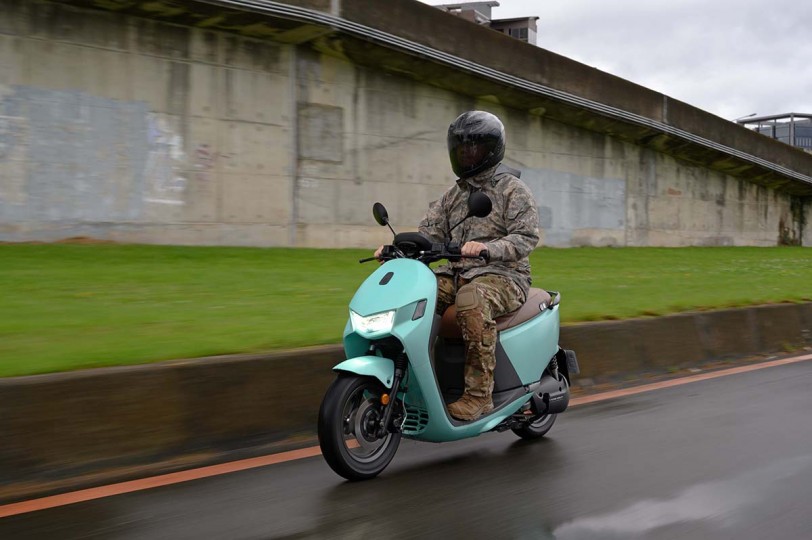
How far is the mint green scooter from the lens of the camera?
14.3 feet

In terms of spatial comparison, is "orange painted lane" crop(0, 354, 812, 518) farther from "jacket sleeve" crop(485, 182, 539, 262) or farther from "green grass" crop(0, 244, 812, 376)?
"jacket sleeve" crop(485, 182, 539, 262)

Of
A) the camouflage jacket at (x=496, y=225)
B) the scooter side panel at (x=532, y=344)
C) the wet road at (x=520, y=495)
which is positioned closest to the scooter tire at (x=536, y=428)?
the wet road at (x=520, y=495)

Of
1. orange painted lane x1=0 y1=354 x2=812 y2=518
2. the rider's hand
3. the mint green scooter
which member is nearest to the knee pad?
the mint green scooter

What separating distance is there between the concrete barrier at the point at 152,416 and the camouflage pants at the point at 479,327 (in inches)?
49.3

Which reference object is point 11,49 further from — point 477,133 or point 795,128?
point 795,128

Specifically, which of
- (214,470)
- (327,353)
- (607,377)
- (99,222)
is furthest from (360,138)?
Answer: (214,470)

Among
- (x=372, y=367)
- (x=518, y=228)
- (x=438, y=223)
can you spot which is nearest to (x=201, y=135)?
(x=438, y=223)

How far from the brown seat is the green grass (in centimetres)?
155

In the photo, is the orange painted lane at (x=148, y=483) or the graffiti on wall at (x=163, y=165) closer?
the orange painted lane at (x=148, y=483)

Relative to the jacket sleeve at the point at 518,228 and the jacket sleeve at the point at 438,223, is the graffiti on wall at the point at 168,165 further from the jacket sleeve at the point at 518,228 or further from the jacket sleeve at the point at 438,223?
the jacket sleeve at the point at 518,228

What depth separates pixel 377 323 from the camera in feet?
14.5

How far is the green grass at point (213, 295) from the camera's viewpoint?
5.95m

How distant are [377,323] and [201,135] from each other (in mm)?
10657

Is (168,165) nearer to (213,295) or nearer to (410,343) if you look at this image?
(213,295)
